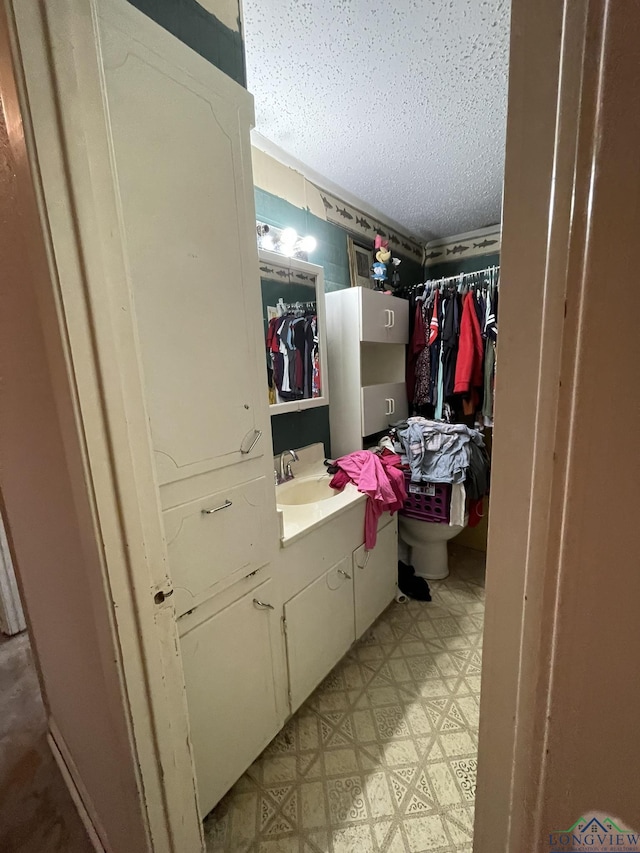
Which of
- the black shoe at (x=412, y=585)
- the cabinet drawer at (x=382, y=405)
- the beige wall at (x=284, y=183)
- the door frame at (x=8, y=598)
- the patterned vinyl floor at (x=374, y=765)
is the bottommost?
the patterned vinyl floor at (x=374, y=765)

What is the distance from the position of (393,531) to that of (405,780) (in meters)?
0.93

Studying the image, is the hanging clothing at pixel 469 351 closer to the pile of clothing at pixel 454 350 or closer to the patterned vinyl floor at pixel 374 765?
the pile of clothing at pixel 454 350

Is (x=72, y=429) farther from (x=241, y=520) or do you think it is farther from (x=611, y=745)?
(x=611, y=745)

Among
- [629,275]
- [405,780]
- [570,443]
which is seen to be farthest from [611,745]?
[405,780]

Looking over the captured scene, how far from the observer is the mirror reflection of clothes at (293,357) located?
1591 millimetres

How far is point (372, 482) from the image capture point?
160 centimetres

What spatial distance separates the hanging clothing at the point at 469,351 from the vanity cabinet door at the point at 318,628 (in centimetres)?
138

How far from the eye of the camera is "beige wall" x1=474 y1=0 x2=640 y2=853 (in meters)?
0.23

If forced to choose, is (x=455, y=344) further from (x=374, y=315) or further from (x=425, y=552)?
(x=425, y=552)

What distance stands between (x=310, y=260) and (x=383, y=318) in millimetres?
539

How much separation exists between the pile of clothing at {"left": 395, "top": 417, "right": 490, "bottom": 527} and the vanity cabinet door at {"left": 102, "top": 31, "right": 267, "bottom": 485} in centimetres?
113

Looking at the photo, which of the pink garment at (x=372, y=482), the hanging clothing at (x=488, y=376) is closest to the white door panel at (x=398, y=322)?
the hanging clothing at (x=488, y=376)

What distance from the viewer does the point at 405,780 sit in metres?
1.14

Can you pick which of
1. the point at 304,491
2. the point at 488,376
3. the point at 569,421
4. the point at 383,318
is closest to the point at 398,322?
the point at 383,318
